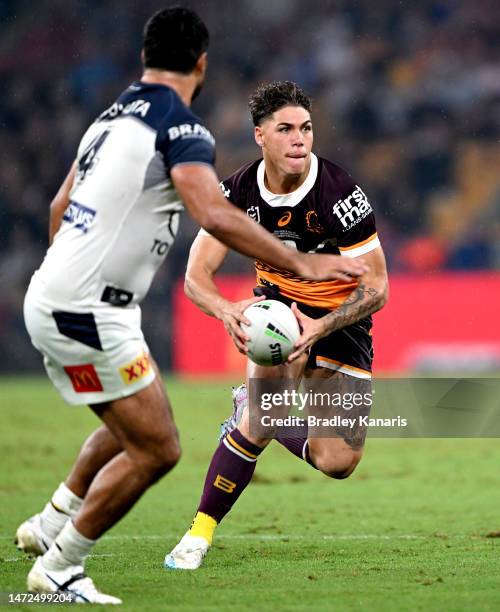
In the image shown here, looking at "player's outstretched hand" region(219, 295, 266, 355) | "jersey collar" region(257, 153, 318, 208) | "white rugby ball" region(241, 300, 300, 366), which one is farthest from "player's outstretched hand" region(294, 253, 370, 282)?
"jersey collar" region(257, 153, 318, 208)

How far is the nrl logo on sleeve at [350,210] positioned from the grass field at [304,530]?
182cm

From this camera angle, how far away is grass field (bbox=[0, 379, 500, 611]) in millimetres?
4965

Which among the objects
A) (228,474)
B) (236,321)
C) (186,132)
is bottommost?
(228,474)

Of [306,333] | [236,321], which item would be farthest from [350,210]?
[236,321]

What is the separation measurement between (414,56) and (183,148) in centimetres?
1833

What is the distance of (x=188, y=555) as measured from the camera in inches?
226

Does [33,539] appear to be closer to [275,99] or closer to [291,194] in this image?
[291,194]

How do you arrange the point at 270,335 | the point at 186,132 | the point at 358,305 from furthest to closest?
the point at 358,305, the point at 270,335, the point at 186,132

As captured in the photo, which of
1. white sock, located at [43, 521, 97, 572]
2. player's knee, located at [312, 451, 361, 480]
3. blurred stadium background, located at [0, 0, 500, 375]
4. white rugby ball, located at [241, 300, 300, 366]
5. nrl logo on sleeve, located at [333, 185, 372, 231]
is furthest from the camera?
blurred stadium background, located at [0, 0, 500, 375]

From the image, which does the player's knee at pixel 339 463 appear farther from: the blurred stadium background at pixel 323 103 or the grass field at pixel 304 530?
the blurred stadium background at pixel 323 103

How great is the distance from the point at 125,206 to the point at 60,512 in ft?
5.07

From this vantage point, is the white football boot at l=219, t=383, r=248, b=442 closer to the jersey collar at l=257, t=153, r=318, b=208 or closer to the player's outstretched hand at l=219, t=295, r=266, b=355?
the player's outstretched hand at l=219, t=295, r=266, b=355

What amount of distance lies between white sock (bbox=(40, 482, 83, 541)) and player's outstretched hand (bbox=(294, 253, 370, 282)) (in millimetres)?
1583

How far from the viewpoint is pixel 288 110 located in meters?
6.49
